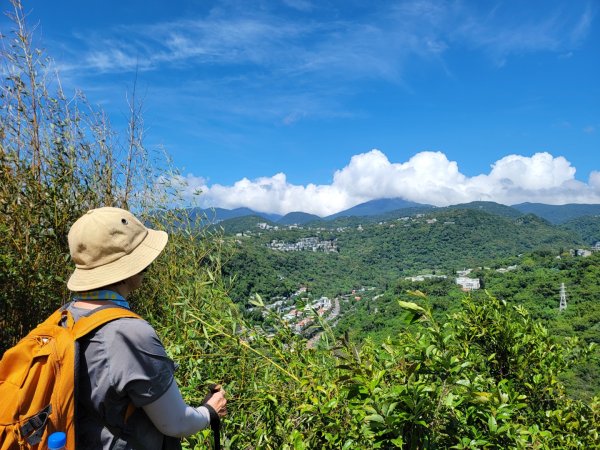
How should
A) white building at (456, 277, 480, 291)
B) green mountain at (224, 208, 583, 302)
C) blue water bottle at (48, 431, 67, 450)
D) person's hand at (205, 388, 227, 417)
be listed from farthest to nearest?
green mountain at (224, 208, 583, 302) → white building at (456, 277, 480, 291) → person's hand at (205, 388, 227, 417) → blue water bottle at (48, 431, 67, 450)

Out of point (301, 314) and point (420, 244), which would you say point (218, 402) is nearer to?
point (301, 314)

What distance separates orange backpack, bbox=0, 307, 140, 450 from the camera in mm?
1342

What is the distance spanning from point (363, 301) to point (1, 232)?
7330 centimetres

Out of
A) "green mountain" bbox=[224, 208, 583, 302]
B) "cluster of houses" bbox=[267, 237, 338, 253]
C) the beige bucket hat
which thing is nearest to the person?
the beige bucket hat

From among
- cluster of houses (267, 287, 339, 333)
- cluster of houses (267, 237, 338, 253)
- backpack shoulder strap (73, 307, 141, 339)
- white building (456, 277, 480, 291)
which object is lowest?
white building (456, 277, 480, 291)

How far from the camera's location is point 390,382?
1.99 meters

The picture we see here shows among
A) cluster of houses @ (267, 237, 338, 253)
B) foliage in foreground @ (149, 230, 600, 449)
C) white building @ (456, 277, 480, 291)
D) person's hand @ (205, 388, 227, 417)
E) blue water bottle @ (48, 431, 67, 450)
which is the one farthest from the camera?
cluster of houses @ (267, 237, 338, 253)

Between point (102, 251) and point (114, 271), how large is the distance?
0.33 feet

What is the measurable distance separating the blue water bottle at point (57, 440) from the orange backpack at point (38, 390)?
4 centimetres

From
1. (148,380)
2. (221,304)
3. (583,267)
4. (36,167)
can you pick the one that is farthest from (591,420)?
(583,267)

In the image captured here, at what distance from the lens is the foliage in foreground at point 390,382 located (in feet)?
5.12

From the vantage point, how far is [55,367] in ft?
4.55

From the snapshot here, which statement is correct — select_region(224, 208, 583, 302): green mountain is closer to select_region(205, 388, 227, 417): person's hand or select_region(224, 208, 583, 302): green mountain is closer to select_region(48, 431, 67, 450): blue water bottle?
select_region(205, 388, 227, 417): person's hand

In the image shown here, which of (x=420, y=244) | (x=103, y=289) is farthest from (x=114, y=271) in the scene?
(x=420, y=244)
